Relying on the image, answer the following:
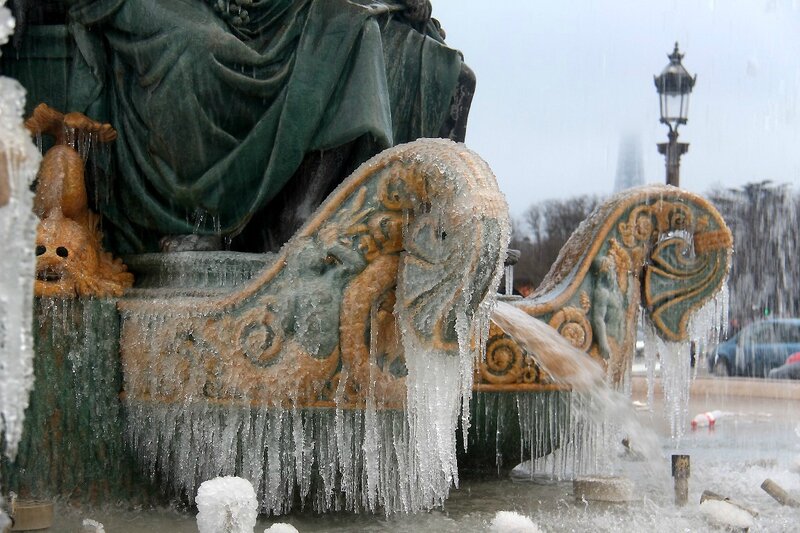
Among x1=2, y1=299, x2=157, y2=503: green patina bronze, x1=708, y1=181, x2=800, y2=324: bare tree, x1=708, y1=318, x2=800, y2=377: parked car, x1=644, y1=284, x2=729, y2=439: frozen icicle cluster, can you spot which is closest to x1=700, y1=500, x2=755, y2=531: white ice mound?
x1=644, y1=284, x2=729, y2=439: frozen icicle cluster

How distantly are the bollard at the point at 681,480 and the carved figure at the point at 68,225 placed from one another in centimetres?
205

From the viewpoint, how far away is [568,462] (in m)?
4.72

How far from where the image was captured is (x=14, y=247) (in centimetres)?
224

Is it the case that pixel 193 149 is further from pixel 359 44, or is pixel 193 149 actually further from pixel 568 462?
pixel 568 462

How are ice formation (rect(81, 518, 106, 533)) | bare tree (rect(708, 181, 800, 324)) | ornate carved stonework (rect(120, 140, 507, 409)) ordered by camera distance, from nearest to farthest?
ice formation (rect(81, 518, 106, 533)) < ornate carved stonework (rect(120, 140, 507, 409)) < bare tree (rect(708, 181, 800, 324))

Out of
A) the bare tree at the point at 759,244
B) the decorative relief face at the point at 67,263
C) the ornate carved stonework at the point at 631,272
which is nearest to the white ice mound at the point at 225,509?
the decorative relief face at the point at 67,263

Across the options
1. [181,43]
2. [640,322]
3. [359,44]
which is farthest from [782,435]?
[181,43]

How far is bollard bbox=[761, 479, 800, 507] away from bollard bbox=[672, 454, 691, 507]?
38cm

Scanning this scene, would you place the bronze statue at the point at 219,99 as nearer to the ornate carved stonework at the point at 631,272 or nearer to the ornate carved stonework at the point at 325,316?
the ornate carved stonework at the point at 325,316

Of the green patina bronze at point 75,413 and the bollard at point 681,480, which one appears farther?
the bollard at point 681,480

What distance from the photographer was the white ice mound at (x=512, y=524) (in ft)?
11.3

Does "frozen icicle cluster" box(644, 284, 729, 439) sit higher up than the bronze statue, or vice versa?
the bronze statue

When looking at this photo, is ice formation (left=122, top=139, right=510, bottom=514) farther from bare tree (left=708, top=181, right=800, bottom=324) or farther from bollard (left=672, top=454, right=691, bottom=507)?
bare tree (left=708, top=181, right=800, bottom=324)

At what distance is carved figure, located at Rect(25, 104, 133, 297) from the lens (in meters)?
3.88
